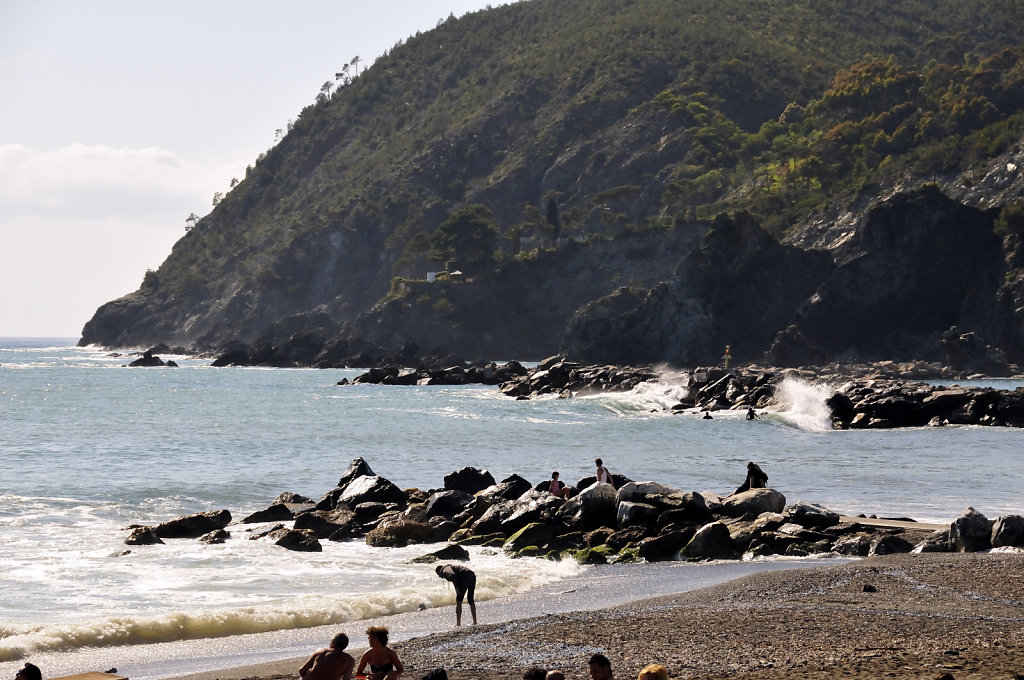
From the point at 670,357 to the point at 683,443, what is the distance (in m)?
68.1

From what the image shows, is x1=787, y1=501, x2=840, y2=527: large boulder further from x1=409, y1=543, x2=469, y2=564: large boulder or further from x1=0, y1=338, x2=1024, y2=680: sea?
x1=409, y1=543, x2=469, y2=564: large boulder

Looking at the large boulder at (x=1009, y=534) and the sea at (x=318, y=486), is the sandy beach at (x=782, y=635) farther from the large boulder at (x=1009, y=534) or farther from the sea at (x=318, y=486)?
the large boulder at (x=1009, y=534)

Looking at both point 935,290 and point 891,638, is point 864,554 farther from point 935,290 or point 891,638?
point 935,290

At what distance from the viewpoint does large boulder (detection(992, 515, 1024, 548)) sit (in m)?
21.5

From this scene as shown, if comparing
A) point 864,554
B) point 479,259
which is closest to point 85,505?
point 864,554

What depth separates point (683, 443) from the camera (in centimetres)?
4841

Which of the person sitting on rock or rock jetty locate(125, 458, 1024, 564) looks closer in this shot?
rock jetty locate(125, 458, 1024, 564)

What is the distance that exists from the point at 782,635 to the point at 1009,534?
9857 mm

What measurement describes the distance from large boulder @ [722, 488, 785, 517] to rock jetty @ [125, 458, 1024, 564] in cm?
2

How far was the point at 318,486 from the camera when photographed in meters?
35.2

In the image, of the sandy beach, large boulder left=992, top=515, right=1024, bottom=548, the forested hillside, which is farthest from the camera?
the forested hillside

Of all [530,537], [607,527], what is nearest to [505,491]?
[607,527]

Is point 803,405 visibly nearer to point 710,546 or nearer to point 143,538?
point 710,546

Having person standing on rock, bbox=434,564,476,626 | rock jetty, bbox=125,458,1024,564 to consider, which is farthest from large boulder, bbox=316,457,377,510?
person standing on rock, bbox=434,564,476,626
